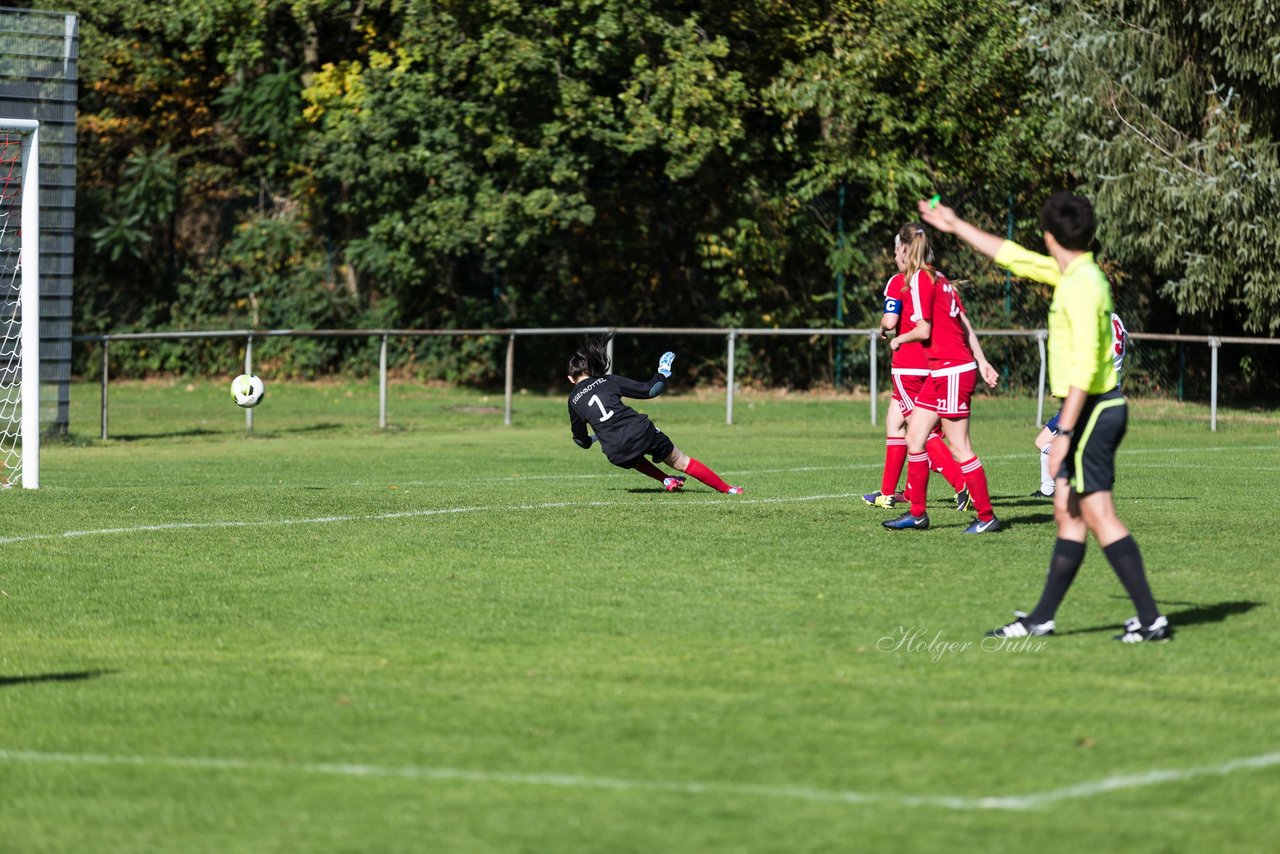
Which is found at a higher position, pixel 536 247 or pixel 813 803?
pixel 536 247

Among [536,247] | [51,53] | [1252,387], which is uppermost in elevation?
[51,53]

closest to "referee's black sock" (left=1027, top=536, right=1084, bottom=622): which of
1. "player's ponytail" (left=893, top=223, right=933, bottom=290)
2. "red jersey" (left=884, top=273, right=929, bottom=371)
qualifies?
"red jersey" (left=884, top=273, right=929, bottom=371)

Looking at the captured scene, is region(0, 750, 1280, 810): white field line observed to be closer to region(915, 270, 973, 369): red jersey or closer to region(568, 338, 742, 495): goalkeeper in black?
region(915, 270, 973, 369): red jersey

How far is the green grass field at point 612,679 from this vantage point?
496cm

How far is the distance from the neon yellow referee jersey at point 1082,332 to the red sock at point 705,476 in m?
6.37

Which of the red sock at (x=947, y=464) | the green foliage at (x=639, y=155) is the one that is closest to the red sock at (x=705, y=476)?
the red sock at (x=947, y=464)

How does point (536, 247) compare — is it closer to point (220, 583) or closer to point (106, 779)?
point (220, 583)

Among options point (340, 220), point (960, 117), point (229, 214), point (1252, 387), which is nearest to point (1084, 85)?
point (960, 117)

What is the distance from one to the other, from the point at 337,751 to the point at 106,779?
75 centimetres

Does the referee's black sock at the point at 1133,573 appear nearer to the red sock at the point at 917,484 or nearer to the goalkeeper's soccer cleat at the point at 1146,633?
the goalkeeper's soccer cleat at the point at 1146,633

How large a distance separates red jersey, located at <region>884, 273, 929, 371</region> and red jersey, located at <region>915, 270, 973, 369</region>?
6cm

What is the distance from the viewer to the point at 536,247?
2791 centimetres

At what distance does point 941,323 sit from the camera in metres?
11.6

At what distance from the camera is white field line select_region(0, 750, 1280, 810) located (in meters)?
5.07
